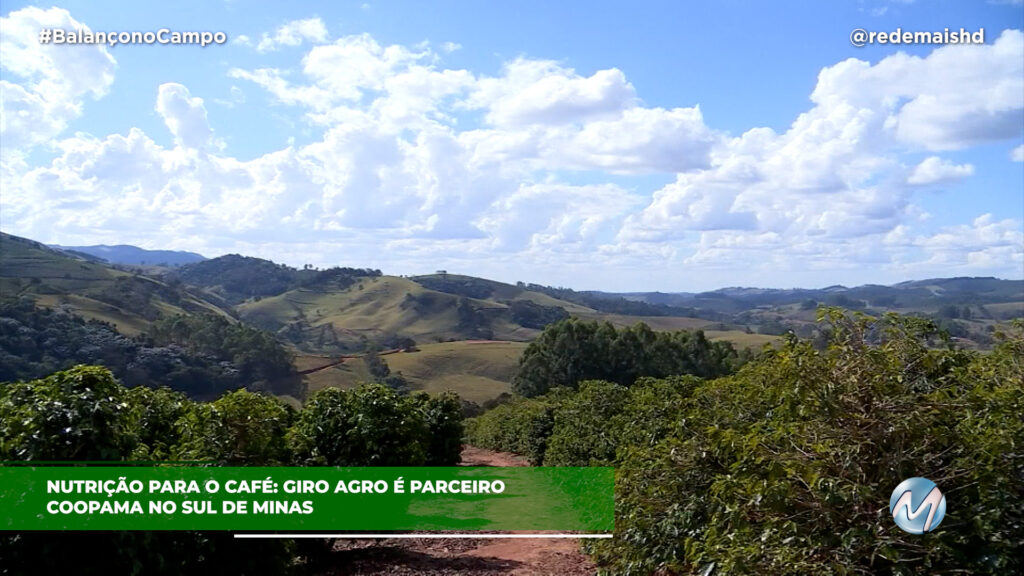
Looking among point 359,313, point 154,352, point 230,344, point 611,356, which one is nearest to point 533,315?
point 359,313

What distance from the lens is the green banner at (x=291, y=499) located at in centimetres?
483

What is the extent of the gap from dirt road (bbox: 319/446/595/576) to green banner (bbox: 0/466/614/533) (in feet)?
1.53

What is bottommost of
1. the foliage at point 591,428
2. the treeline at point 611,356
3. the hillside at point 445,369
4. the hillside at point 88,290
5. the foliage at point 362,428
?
the hillside at point 445,369

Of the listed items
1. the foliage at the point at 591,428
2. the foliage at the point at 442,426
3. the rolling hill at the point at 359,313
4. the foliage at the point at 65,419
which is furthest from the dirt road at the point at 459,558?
the rolling hill at the point at 359,313

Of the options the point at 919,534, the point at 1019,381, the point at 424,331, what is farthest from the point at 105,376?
the point at 424,331

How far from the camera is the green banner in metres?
4.83

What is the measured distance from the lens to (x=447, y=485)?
13.6 metres

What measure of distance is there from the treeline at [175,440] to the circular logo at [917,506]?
498 centimetres

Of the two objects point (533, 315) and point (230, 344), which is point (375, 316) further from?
point (230, 344)

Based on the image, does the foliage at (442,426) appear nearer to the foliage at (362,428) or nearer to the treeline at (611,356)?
the foliage at (362,428)

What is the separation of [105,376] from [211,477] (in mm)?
1556

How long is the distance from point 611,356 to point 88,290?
80.1 m

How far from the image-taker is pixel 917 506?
4152 millimetres

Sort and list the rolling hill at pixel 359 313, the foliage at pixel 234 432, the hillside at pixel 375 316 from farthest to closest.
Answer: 1. the hillside at pixel 375 316
2. the rolling hill at pixel 359 313
3. the foliage at pixel 234 432
